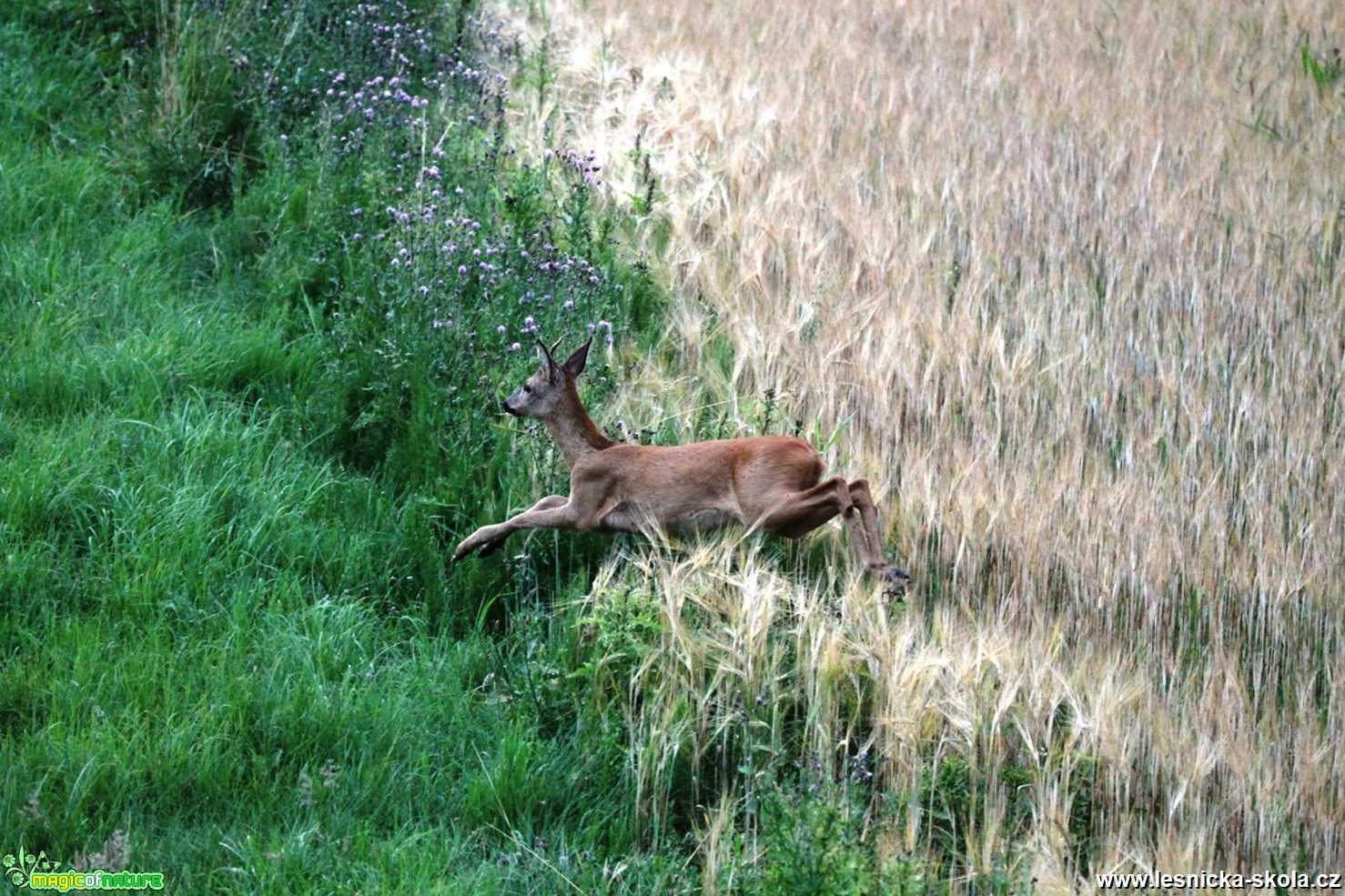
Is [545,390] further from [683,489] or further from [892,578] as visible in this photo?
[892,578]

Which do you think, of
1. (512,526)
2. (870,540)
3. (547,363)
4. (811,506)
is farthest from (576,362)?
(870,540)

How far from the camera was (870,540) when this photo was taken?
18.6ft

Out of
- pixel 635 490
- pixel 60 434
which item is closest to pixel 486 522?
pixel 635 490

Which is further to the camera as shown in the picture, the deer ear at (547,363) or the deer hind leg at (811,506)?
the deer ear at (547,363)

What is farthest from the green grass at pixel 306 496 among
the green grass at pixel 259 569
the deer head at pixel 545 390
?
the deer head at pixel 545 390

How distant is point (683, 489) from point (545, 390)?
76cm

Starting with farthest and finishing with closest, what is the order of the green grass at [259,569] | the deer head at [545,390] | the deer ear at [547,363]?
the deer head at [545,390] < the deer ear at [547,363] < the green grass at [259,569]

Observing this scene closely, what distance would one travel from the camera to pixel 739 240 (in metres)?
8.11

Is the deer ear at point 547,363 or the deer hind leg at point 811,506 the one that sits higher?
the deer ear at point 547,363

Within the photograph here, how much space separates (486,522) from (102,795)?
205 cm

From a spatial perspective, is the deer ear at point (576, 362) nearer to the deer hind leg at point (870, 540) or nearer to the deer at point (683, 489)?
the deer at point (683, 489)

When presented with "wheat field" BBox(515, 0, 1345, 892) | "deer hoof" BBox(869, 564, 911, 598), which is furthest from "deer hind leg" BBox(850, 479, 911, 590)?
"wheat field" BBox(515, 0, 1345, 892)

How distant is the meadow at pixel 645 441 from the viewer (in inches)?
184

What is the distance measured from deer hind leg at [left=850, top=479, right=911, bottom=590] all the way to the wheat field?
0.11 m
